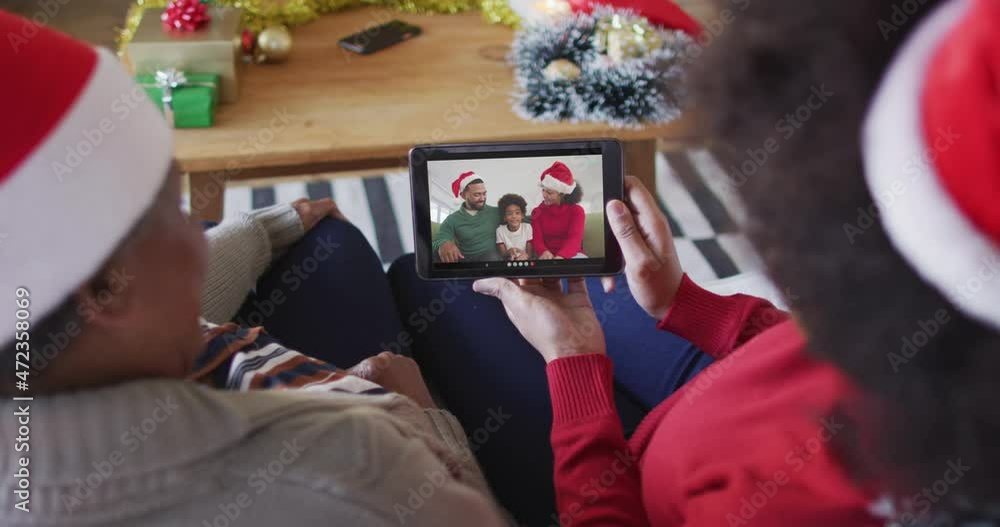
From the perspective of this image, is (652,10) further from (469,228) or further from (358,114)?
(469,228)

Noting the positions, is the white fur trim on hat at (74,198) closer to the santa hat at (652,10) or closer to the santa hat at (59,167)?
the santa hat at (59,167)

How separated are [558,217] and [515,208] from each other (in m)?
0.05

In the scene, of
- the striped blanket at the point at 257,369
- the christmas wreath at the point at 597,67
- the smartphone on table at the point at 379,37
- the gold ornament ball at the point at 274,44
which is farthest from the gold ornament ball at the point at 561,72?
the striped blanket at the point at 257,369

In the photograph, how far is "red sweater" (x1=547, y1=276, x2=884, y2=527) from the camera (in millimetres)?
552

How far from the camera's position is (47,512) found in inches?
19.4

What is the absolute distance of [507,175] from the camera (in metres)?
0.99

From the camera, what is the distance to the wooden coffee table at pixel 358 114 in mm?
1431

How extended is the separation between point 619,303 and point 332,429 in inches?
23.3

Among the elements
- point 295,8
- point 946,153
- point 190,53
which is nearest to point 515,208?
point 946,153

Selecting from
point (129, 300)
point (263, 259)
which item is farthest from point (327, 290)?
point (129, 300)

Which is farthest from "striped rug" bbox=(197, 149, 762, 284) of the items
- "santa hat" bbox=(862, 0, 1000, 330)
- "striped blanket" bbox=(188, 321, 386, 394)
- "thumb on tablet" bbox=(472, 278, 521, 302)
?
"santa hat" bbox=(862, 0, 1000, 330)

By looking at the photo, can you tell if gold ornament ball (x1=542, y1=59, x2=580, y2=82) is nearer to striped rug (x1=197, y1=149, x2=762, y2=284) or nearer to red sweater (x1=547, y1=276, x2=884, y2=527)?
striped rug (x1=197, y1=149, x2=762, y2=284)

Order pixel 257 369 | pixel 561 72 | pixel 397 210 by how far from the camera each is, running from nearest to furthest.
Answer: pixel 257 369
pixel 561 72
pixel 397 210

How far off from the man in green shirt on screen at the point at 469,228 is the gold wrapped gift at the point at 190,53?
70 cm
